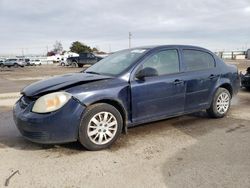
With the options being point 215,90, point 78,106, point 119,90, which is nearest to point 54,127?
point 78,106

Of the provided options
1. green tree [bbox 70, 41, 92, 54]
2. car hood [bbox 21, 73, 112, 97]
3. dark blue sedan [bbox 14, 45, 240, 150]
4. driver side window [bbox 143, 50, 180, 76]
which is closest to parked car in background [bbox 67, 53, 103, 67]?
dark blue sedan [bbox 14, 45, 240, 150]

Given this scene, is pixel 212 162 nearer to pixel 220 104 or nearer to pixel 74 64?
pixel 220 104

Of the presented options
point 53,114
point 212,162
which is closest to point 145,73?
point 53,114

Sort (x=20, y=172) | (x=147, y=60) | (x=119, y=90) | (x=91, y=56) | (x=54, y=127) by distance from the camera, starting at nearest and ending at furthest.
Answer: (x=20, y=172) < (x=54, y=127) < (x=119, y=90) < (x=147, y=60) < (x=91, y=56)

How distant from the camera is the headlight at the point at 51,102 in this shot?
4.32m

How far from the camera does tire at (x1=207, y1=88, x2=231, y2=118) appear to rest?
6352mm

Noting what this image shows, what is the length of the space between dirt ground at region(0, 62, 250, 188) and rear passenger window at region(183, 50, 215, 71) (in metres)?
1.17

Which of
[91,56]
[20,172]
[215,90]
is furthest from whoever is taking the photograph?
[91,56]

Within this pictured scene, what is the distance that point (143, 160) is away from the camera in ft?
13.7

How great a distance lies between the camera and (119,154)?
442 centimetres

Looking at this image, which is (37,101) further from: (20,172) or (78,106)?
(20,172)

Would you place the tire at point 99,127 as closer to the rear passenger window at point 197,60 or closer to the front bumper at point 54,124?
the front bumper at point 54,124

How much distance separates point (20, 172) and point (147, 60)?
2.69 meters

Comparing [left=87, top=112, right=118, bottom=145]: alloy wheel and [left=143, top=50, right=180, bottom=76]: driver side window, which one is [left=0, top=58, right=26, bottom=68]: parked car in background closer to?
[left=143, top=50, right=180, bottom=76]: driver side window
